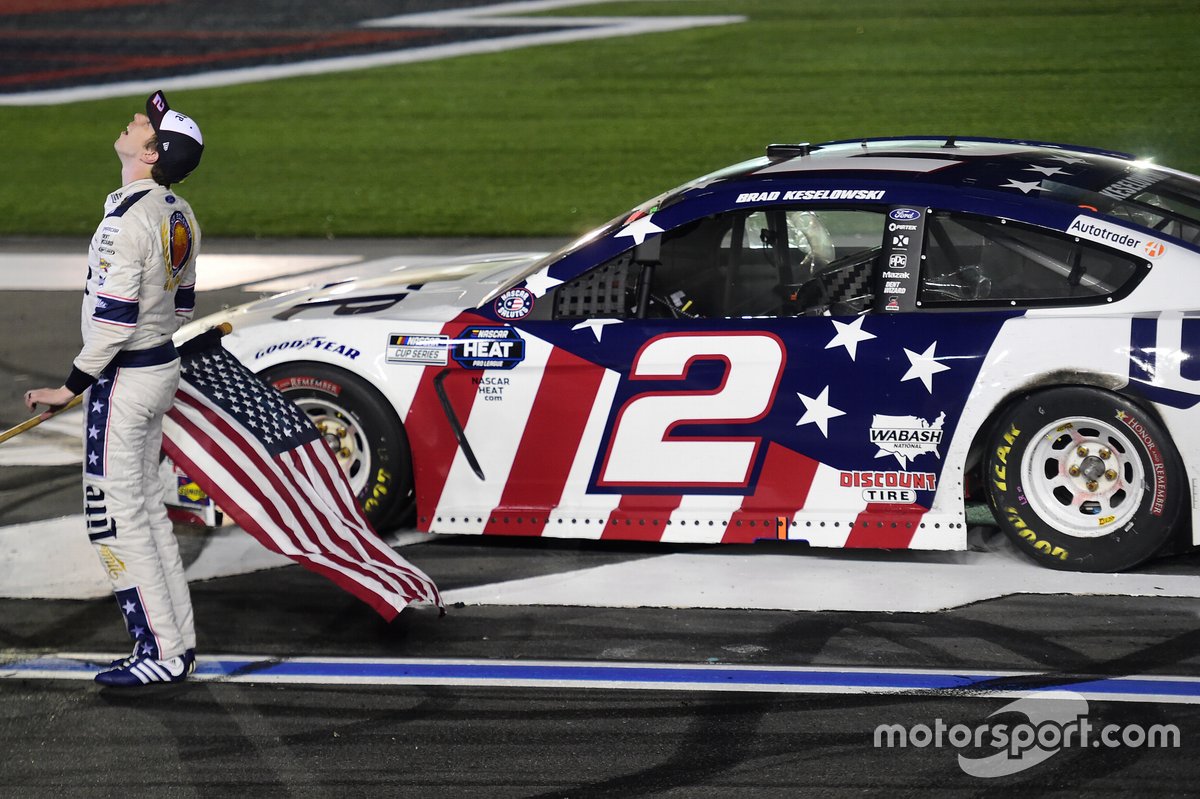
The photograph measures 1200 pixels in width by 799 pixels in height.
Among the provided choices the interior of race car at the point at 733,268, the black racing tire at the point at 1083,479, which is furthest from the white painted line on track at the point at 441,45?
the black racing tire at the point at 1083,479

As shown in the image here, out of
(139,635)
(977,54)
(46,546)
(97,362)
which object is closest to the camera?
(97,362)

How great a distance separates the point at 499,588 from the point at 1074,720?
88.7 inches

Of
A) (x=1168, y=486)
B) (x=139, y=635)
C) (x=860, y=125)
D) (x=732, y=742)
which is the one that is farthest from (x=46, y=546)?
(x=860, y=125)

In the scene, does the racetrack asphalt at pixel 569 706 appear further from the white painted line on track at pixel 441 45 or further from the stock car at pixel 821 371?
the white painted line on track at pixel 441 45

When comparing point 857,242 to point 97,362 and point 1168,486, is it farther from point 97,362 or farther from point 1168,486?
point 97,362

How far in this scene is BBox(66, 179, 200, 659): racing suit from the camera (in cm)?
489

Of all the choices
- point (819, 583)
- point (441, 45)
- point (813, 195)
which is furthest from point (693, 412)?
point (441, 45)

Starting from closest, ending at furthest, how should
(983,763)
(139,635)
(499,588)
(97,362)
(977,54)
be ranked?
1. (983,763)
2. (97,362)
3. (139,635)
4. (499,588)
5. (977,54)

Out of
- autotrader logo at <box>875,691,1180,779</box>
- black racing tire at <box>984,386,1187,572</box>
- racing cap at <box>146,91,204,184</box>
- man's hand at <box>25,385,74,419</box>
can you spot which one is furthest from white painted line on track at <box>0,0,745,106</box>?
autotrader logo at <box>875,691,1180,779</box>

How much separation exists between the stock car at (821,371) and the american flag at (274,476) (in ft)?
1.93

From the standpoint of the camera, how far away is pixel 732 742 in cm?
466

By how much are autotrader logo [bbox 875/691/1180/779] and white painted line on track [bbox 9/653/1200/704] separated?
16 cm

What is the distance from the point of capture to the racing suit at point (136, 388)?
489 cm

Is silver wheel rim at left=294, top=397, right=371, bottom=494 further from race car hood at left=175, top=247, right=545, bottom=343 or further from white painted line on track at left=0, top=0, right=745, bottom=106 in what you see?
white painted line on track at left=0, top=0, right=745, bottom=106
